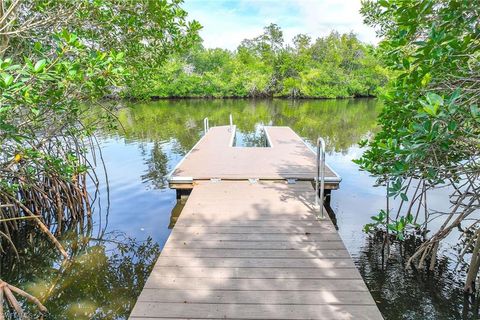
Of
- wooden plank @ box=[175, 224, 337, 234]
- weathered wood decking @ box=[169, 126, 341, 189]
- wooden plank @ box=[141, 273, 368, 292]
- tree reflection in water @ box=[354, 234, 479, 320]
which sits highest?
weathered wood decking @ box=[169, 126, 341, 189]

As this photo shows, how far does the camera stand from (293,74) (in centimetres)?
3328

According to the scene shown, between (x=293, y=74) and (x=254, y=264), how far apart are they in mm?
32103

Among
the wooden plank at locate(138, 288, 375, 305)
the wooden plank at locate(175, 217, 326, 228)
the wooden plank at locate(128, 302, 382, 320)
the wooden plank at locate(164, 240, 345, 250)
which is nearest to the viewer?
the wooden plank at locate(128, 302, 382, 320)

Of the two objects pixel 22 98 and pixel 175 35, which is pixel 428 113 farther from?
pixel 175 35

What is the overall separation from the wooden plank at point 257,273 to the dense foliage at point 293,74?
2824cm

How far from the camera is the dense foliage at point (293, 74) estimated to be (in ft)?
104

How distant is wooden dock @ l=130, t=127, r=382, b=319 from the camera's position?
94.6 inches

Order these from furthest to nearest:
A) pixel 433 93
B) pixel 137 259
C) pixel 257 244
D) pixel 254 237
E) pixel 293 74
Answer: pixel 293 74, pixel 137 259, pixel 254 237, pixel 257 244, pixel 433 93

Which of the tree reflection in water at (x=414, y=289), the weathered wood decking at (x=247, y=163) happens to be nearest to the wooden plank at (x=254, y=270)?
the tree reflection in water at (x=414, y=289)

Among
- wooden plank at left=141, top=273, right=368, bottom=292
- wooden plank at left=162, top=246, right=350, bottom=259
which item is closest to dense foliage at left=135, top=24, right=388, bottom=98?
wooden plank at left=162, top=246, right=350, bottom=259

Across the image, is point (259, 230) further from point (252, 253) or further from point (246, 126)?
point (246, 126)

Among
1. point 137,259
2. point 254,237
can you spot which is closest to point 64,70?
point 254,237

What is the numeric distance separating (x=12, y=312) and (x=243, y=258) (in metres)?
2.38

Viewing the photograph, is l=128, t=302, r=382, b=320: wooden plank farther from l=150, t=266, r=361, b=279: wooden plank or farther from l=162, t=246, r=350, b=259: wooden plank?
l=162, t=246, r=350, b=259: wooden plank
